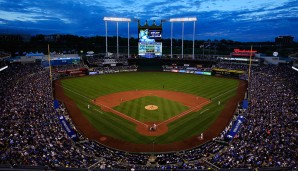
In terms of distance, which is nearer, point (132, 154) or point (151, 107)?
point (132, 154)

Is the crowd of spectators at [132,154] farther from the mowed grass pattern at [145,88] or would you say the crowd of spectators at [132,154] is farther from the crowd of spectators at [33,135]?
the mowed grass pattern at [145,88]

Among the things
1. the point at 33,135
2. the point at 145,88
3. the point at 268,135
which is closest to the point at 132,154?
the point at 33,135

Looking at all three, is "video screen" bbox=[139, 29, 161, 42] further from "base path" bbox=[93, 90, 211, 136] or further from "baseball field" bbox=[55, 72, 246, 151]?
A: "base path" bbox=[93, 90, 211, 136]

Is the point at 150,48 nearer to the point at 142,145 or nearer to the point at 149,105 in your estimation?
the point at 149,105

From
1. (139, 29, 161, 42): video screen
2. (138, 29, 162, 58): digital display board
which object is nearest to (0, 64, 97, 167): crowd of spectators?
(138, 29, 162, 58): digital display board

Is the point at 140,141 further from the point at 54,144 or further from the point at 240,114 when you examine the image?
the point at 240,114

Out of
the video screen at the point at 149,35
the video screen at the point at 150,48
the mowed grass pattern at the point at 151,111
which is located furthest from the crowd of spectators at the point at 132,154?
the video screen at the point at 149,35

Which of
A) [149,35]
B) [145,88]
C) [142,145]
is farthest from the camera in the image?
[149,35]
